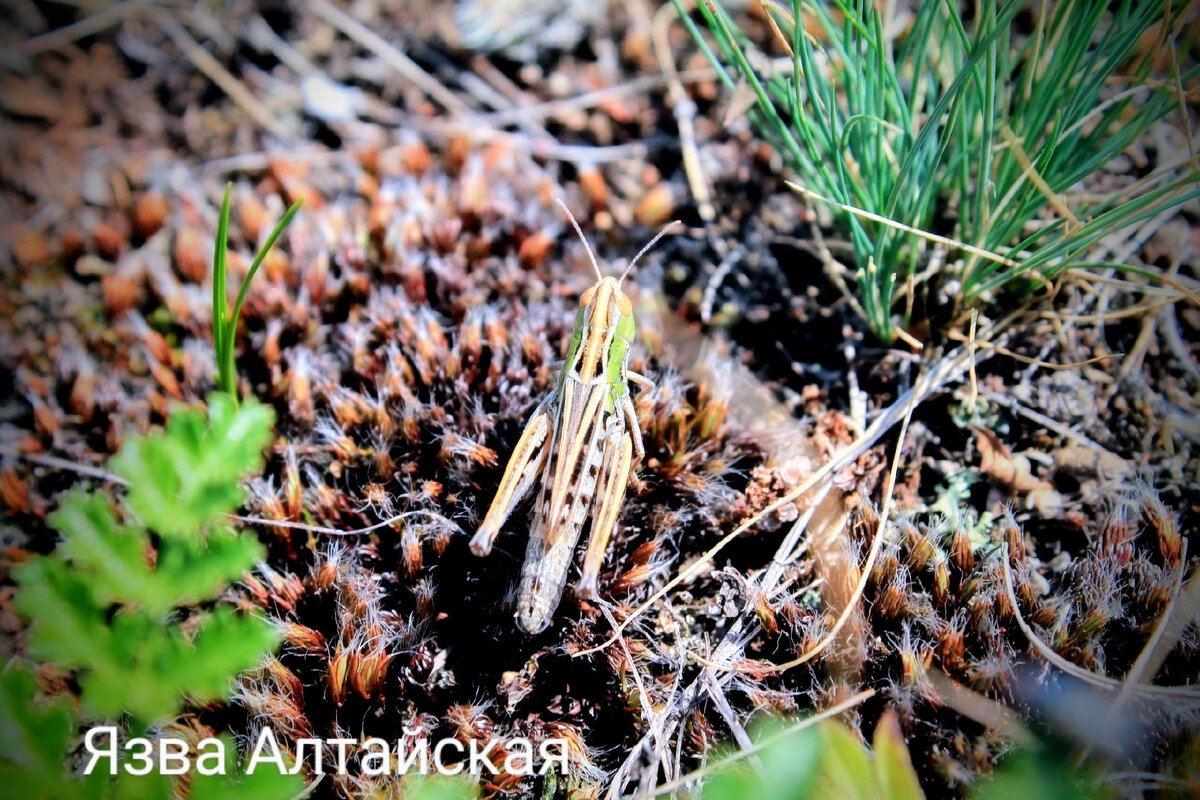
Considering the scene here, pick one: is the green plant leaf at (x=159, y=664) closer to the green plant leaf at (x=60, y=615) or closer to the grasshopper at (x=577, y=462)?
the green plant leaf at (x=60, y=615)

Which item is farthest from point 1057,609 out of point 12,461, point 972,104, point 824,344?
point 12,461

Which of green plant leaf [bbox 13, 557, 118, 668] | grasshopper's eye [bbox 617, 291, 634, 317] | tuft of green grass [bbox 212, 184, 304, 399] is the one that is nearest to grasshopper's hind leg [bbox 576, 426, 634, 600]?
grasshopper's eye [bbox 617, 291, 634, 317]

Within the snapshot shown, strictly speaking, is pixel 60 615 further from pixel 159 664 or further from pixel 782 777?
pixel 782 777

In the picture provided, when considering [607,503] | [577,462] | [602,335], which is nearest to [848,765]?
[607,503]

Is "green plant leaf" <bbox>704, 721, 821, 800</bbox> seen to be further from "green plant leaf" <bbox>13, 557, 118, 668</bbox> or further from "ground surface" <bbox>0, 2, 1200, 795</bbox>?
"green plant leaf" <bbox>13, 557, 118, 668</bbox>

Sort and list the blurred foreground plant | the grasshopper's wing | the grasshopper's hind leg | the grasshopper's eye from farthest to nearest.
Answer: the grasshopper's eye < the grasshopper's wing < the grasshopper's hind leg < the blurred foreground plant

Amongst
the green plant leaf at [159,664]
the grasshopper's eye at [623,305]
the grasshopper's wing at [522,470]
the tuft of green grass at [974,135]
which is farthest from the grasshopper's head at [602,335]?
the green plant leaf at [159,664]

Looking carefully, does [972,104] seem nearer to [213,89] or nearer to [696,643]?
[696,643]
